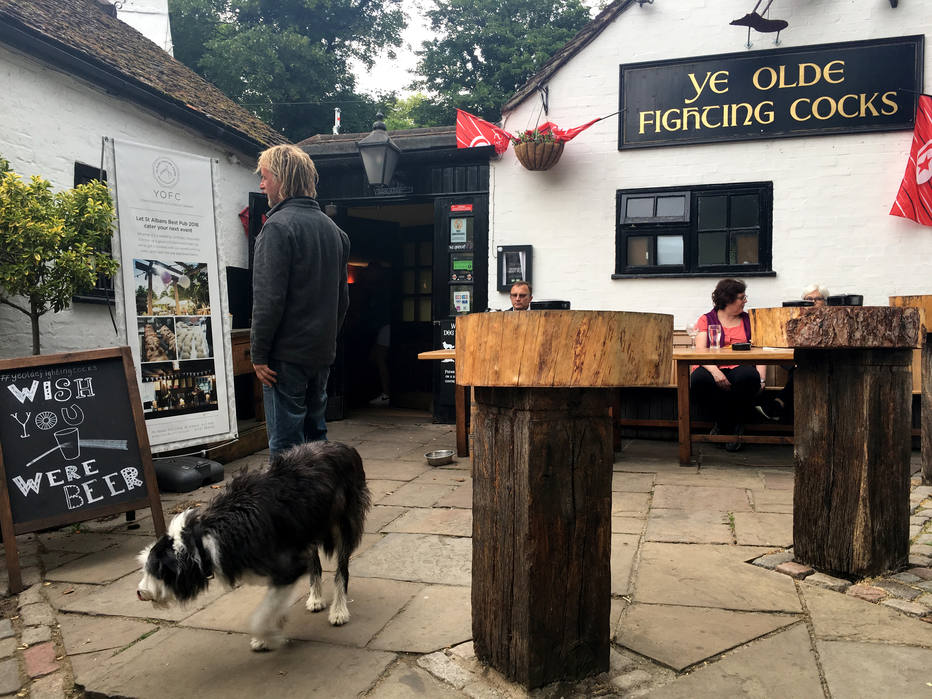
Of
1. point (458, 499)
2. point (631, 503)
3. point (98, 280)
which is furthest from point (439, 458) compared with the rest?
point (98, 280)

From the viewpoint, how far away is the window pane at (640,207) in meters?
7.52

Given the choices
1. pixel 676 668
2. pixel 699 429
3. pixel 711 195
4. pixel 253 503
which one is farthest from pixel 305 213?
pixel 711 195

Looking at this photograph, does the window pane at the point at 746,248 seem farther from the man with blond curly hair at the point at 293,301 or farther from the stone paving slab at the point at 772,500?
the man with blond curly hair at the point at 293,301

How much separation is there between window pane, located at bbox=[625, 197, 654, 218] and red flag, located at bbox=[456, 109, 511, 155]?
159 cm

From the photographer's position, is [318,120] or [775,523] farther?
[318,120]

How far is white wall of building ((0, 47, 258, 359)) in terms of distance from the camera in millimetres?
6156

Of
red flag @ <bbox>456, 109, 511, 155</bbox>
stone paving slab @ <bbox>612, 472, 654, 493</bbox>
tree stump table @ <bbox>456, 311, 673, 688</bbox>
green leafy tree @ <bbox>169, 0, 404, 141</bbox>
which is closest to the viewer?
tree stump table @ <bbox>456, 311, 673, 688</bbox>

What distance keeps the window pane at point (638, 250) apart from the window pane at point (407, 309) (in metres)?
3.92

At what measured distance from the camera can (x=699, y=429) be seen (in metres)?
6.58

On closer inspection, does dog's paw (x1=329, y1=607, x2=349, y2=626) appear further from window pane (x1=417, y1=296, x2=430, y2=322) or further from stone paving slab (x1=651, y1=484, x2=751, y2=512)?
window pane (x1=417, y1=296, x2=430, y2=322)

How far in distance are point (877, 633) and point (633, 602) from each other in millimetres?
838

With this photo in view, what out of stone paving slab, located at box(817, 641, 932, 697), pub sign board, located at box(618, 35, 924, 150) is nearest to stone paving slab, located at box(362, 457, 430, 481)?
stone paving slab, located at box(817, 641, 932, 697)

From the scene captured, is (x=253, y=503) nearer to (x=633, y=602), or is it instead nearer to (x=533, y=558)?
(x=533, y=558)

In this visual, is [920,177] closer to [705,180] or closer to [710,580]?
[705,180]
